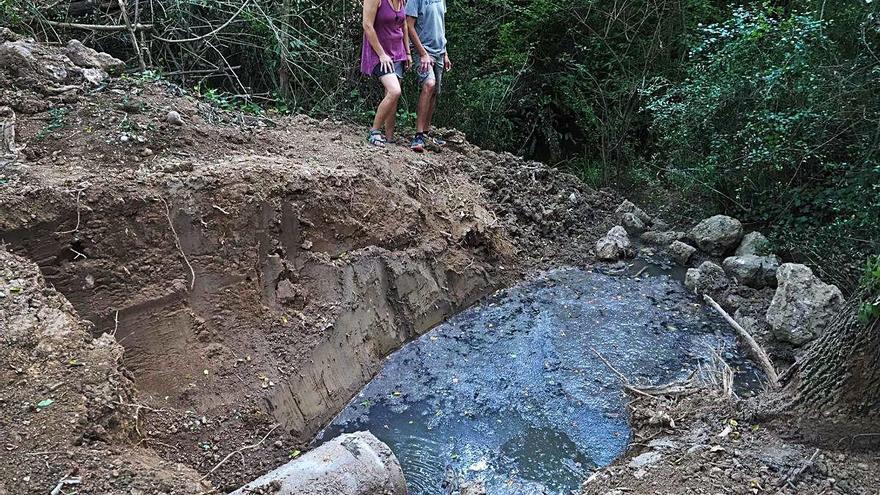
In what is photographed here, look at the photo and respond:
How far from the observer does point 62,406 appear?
2.83m

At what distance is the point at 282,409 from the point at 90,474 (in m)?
1.32

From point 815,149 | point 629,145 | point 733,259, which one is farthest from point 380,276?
point 629,145

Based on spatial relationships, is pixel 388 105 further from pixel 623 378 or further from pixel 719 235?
pixel 719 235

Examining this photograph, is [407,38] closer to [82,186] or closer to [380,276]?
[380,276]

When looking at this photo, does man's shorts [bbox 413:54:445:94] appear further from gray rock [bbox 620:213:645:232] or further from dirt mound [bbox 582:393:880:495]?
dirt mound [bbox 582:393:880:495]

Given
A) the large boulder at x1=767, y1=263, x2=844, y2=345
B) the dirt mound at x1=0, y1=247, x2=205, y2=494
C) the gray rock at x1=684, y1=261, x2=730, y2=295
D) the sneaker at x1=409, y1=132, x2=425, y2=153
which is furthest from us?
the sneaker at x1=409, y1=132, x2=425, y2=153

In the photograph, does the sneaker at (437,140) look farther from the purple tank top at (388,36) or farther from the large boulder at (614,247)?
the large boulder at (614,247)

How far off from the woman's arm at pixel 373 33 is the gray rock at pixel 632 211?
281 centimetres

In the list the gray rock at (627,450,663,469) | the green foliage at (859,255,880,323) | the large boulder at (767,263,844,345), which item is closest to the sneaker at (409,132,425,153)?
the large boulder at (767,263,844,345)

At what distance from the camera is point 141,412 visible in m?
3.30

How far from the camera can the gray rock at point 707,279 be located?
5359 mm

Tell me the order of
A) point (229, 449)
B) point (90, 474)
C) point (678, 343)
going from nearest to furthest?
1. point (90, 474)
2. point (229, 449)
3. point (678, 343)

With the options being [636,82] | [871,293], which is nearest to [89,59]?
[871,293]

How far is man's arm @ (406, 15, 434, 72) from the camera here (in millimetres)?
5777
